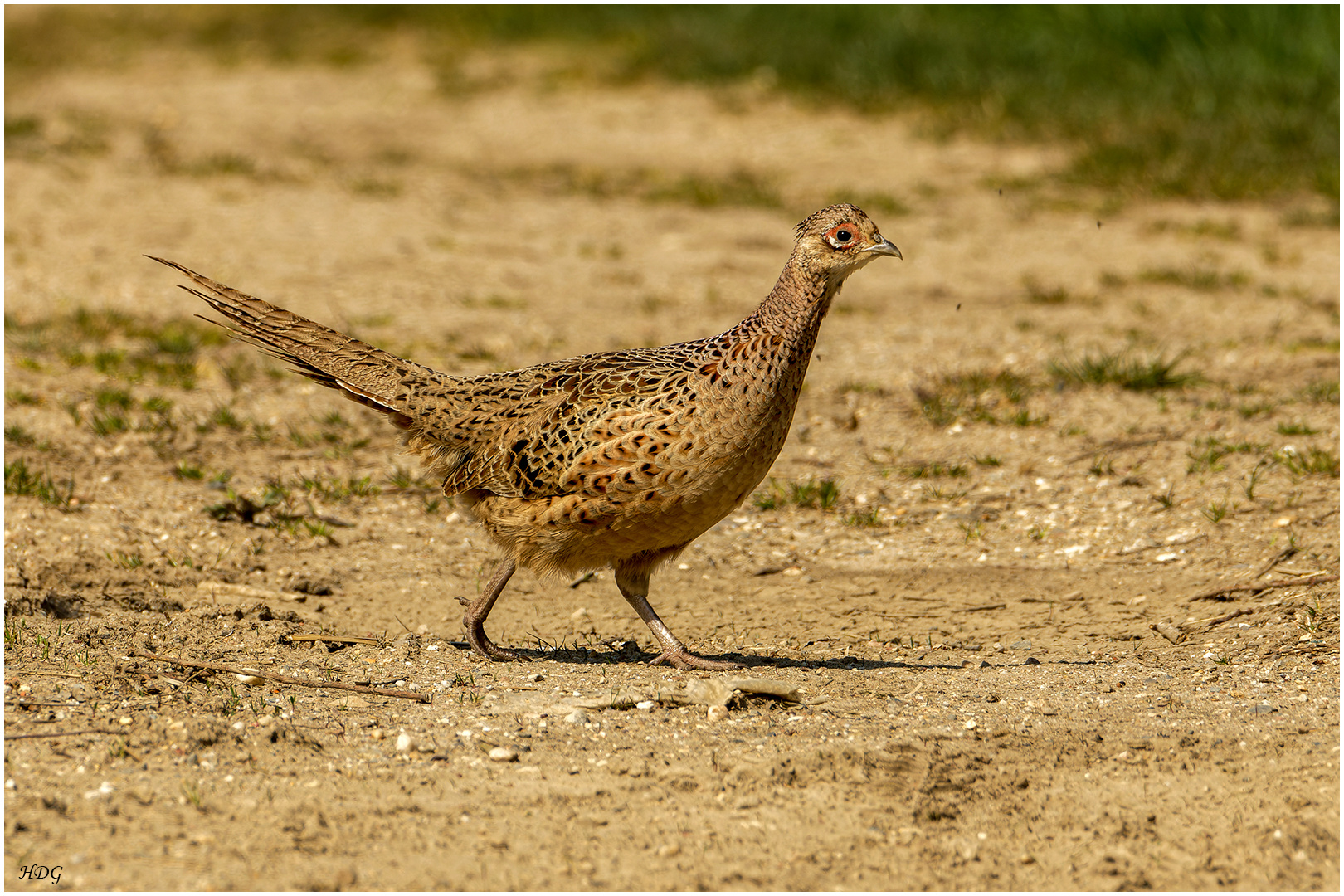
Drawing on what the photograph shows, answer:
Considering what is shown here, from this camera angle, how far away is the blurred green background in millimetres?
12055

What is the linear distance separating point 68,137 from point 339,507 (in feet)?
24.3

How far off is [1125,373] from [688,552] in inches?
121

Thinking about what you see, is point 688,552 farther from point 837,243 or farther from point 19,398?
point 19,398

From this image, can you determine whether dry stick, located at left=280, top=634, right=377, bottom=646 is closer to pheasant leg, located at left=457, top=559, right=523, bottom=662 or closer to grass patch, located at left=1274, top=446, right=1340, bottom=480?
pheasant leg, located at left=457, top=559, right=523, bottom=662

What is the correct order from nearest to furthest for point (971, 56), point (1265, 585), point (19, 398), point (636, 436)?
point (636, 436)
point (1265, 585)
point (19, 398)
point (971, 56)

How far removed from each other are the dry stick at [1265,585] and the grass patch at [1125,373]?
236cm

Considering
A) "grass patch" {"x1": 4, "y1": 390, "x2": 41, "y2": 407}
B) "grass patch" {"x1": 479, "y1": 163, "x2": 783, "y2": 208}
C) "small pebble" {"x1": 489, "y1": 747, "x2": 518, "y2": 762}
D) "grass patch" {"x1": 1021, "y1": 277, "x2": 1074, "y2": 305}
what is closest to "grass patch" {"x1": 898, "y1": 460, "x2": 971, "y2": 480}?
"grass patch" {"x1": 1021, "y1": 277, "x2": 1074, "y2": 305}

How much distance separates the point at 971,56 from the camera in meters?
14.1

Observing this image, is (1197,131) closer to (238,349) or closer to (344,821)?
(238,349)

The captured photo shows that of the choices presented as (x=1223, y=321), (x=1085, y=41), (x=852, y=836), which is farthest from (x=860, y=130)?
(x=852, y=836)

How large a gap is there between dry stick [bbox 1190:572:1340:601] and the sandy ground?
0.8 inches

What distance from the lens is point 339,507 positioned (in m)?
6.72

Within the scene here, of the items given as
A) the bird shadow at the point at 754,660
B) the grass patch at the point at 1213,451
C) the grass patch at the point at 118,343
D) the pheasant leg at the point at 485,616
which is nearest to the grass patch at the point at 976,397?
the grass patch at the point at 1213,451

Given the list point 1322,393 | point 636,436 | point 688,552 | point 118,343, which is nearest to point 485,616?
point 636,436
